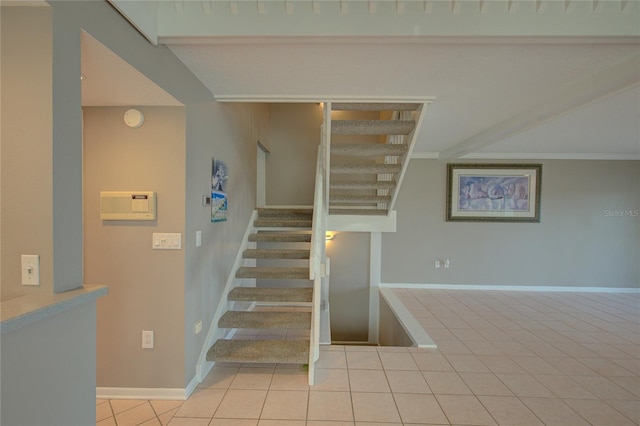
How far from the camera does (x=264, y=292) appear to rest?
8.84 ft

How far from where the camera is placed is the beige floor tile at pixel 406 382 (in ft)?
6.68

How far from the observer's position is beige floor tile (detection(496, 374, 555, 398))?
2.01 metres

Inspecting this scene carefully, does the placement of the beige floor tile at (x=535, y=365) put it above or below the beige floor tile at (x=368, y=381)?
above

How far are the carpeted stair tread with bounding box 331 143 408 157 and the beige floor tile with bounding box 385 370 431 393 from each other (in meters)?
2.14

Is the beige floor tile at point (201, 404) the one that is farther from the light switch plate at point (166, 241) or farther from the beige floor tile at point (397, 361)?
the beige floor tile at point (397, 361)

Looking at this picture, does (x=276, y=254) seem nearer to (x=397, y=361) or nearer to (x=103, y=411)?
(x=397, y=361)

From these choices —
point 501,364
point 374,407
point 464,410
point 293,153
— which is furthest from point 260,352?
point 293,153

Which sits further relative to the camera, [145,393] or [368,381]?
[368,381]

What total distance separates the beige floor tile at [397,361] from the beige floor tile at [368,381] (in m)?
0.14

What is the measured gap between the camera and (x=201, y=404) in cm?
189

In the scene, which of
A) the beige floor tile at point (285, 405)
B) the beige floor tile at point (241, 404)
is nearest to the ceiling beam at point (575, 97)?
A: the beige floor tile at point (285, 405)

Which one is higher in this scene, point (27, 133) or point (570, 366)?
point (27, 133)

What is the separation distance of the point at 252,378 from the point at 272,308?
5.15ft

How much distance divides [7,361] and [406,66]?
2.33 meters
